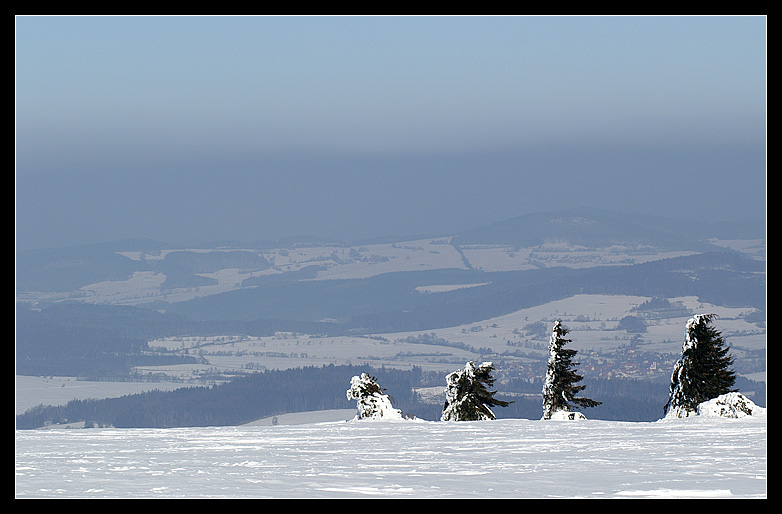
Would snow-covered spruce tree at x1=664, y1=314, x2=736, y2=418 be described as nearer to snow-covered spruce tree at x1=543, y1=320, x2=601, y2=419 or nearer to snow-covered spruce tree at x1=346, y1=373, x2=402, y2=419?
snow-covered spruce tree at x1=543, y1=320, x2=601, y2=419

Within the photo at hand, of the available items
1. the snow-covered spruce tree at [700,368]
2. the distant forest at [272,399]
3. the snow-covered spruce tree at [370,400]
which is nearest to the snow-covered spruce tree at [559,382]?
the snow-covered spruce tree at [700,368]

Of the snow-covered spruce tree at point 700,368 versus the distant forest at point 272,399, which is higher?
the snow-covered spruce tree at point 700,368

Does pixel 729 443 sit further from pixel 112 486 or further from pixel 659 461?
pixel 112 486

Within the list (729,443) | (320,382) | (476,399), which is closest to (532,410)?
(320,382)

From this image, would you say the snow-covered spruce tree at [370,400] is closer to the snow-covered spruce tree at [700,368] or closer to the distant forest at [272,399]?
the snow-covered spruce tree at [700,368]

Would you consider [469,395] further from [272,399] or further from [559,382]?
[272,399]

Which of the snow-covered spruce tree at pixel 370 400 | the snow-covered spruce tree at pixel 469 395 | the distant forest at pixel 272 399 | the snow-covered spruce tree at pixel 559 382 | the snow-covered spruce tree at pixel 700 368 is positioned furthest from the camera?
the distant forest at pixel 272 399
